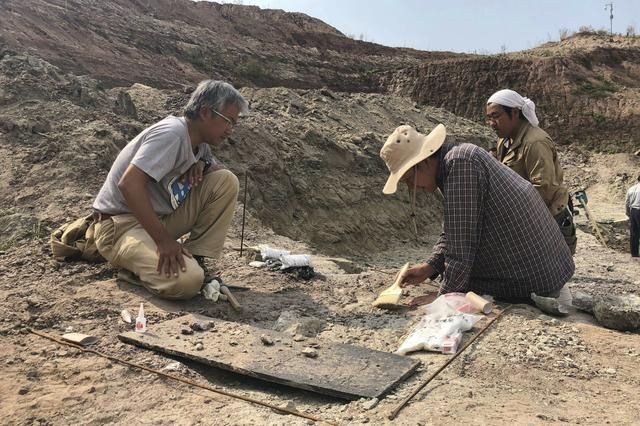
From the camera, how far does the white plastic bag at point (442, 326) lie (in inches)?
110

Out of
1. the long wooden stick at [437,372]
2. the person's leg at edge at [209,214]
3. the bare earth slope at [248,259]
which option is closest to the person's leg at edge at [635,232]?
the bare earth slope at [248,259]

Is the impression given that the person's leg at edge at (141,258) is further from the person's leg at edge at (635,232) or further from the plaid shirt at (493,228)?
the person's leg at edge at (635,232)

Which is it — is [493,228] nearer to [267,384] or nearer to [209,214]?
[267,384]

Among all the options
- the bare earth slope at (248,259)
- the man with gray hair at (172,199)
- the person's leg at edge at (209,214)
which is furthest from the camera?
Result: the person's leg at edge at (209,214)

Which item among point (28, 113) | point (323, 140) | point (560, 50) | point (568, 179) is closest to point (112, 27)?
point (323, 140)

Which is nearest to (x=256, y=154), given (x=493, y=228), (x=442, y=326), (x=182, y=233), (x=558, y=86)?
(x=182, y=233)

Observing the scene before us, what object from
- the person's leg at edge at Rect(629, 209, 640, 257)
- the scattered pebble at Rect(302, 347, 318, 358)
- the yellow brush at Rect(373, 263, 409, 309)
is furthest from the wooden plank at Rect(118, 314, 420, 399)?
the person's leg at edge at Rect(629, 209, 640, 257)

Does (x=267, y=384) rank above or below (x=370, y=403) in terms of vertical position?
below

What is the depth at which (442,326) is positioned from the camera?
294 centimetres

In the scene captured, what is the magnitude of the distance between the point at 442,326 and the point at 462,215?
0.61m

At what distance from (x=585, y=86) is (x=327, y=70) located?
381 inches

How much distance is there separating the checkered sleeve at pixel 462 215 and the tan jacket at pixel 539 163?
1288mm

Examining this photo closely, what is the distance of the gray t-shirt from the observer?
11.0 ft

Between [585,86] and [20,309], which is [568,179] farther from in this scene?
[20,309]
